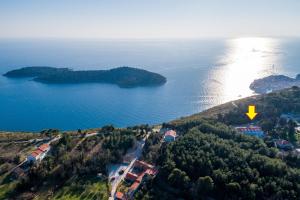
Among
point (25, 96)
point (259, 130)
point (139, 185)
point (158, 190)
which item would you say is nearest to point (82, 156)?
point (139, 185)

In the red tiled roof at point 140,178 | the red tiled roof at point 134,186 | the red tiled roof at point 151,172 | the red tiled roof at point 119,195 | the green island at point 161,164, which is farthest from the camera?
the red tiled roof at point 151,172

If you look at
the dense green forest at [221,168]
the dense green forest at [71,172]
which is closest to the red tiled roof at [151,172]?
the dense green forest at [221,168]

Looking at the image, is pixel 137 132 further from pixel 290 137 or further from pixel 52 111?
pixel 52 111

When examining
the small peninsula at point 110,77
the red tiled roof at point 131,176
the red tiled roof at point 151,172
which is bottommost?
the red tiled roof at point 131,176

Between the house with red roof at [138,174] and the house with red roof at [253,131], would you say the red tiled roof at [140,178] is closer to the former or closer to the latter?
the house with red roof at [138,174]

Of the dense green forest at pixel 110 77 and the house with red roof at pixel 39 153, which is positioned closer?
the house with red roof at pixel 39 153

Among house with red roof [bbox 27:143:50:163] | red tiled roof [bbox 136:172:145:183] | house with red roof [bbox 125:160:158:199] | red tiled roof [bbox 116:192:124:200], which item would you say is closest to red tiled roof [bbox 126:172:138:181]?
house with red roof [bbox 125:160:158:199]

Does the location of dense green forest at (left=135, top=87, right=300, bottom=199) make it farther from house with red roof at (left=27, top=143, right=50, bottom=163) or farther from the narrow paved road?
house with red roof at (left=27, top=143, right=50, bottom=163)
